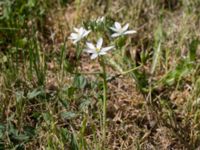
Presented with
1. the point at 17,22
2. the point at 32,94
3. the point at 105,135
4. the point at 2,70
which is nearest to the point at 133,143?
the point at 105,135

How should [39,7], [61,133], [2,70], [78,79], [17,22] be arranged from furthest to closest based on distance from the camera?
1. [39,7]
2. [17,22]
3. [2,70]
4. [78,79]
5. [61,133]

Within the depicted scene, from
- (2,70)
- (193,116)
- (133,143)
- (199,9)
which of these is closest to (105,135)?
(133,143)

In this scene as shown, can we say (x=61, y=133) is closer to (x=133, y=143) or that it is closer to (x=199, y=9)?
(x=133, y=143)

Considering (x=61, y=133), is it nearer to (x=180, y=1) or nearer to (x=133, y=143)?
(x=133, y=143)

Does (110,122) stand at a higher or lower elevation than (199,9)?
lower

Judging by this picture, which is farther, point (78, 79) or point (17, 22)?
point (17, 22)

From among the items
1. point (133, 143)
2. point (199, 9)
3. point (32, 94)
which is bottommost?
point (133, 143)

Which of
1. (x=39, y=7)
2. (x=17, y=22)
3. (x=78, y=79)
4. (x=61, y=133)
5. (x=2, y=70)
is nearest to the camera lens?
(x=61, y=133)
